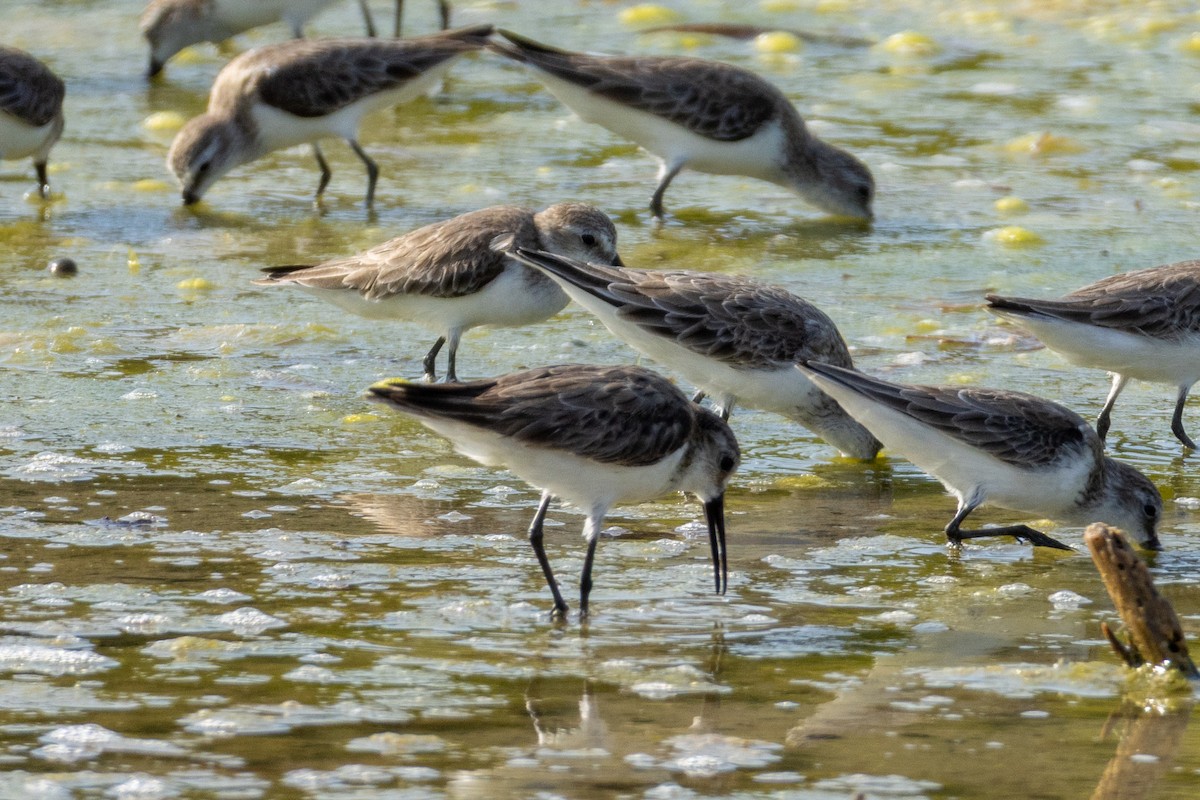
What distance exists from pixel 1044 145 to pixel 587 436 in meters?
7.93

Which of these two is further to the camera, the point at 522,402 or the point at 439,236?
the point at 439,236

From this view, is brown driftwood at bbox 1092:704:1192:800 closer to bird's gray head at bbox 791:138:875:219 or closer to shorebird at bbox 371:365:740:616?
shorebird at bbox 371:365:740:616

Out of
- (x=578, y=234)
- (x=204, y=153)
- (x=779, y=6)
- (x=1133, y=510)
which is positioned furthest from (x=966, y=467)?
(x=779, y=6)

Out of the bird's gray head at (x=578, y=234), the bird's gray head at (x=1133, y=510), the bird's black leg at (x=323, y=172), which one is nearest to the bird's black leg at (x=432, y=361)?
the bird's gray head at (x=578, y=234)

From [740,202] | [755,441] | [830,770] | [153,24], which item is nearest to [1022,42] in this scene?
[740,202]

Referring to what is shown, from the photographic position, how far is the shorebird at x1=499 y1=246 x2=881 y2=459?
693 cm

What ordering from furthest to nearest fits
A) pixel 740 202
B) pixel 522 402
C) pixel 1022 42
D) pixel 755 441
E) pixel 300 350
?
pixel 1022 42, pixel 740 202, pixel 300 350, pixel 755 441, pixel 522 402

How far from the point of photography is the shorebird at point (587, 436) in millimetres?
5406

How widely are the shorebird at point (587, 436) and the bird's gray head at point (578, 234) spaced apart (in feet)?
6.78

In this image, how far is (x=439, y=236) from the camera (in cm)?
802

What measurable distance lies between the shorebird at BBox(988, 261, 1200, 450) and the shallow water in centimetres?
37

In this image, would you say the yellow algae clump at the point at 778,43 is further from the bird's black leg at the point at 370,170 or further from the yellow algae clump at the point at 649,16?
the bird's black leg at the point at 370,170

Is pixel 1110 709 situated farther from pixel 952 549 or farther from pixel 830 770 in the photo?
pixel 952 549

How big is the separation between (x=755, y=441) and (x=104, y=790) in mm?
4124
